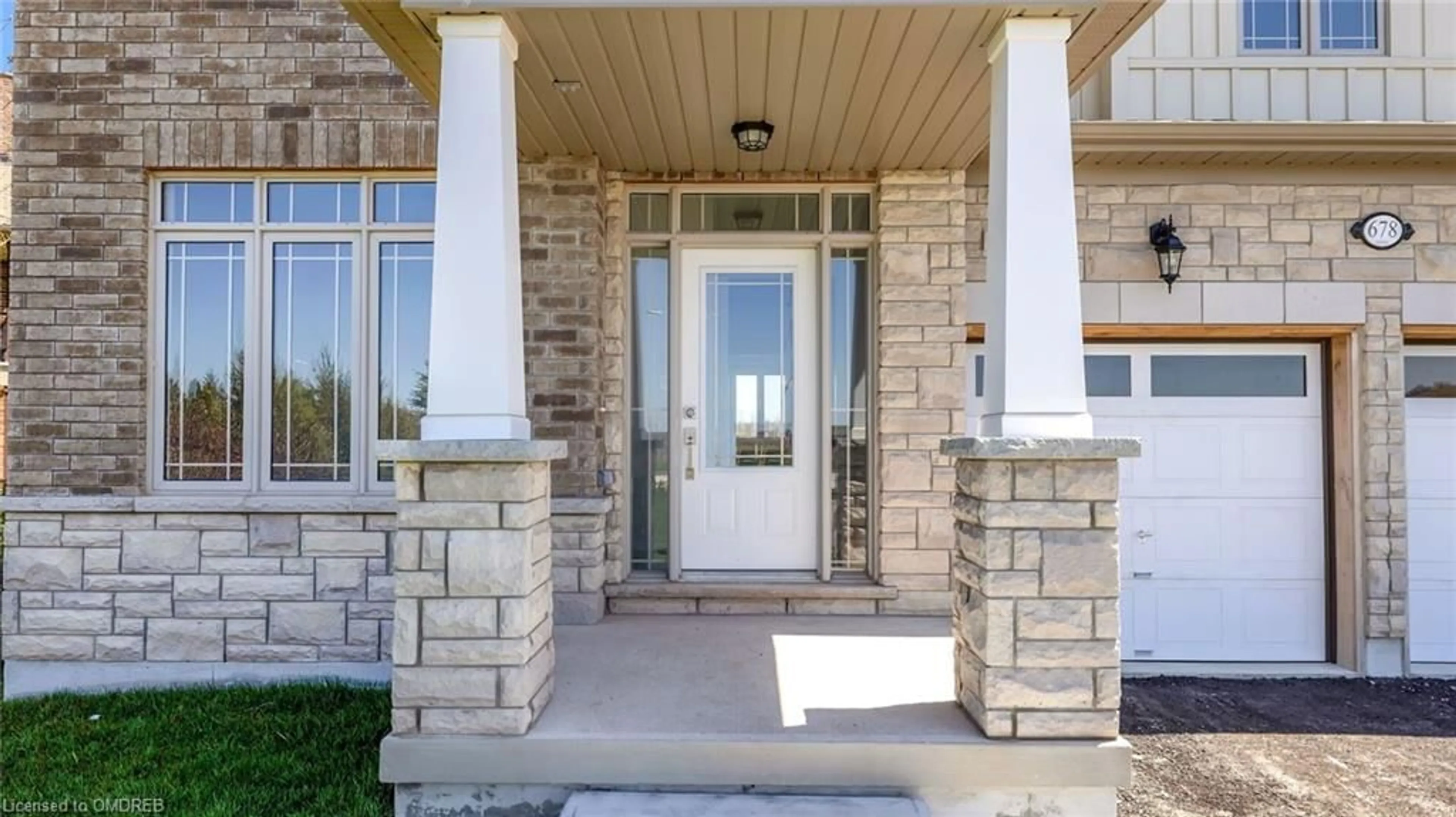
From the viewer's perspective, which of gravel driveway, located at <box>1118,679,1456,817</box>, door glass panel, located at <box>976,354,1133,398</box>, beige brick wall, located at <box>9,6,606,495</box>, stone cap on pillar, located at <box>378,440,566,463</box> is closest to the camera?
stone cap on pillar, located at <box>378,440,566,463</box>

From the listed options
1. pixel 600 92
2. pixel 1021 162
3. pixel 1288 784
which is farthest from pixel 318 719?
pixel 1288 784

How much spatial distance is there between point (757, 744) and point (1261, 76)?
191 inches

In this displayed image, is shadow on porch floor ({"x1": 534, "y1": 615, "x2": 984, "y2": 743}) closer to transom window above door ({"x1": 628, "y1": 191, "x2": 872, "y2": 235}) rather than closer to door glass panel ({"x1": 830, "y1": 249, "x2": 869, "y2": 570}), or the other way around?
door glass panel ({"x1": 830, "y1": 249, "x2": 869, "y2": 570})

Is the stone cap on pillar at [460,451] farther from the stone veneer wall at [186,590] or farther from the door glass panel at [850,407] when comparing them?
the door glass panel at [850,407]

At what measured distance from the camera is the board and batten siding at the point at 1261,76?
5180mm

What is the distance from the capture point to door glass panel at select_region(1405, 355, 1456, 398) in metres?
5.50

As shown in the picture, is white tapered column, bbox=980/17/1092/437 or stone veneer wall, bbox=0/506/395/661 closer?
white tapered column, bbox=980/17/1092/437

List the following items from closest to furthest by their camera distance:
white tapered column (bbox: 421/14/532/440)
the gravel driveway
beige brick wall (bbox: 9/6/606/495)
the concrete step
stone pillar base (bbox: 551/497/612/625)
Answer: the concrete step < white tapered column (bbox: 421/14/532/440) < the gravel driveway < stone pillar base (bbox: 551/497/612/625) < beige brick wall (bbox: 9/6/606/495)

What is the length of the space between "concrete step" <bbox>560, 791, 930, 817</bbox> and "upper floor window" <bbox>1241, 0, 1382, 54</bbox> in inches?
195

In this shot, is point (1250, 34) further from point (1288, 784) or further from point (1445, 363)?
point (1288, 784)

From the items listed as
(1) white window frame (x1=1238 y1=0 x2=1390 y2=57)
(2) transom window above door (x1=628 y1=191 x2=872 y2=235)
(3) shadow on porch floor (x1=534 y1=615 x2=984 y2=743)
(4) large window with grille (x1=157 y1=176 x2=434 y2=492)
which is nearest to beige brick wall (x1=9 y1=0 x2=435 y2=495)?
(4) large window with grille (x1=157 y1=176 x2=434 y2=492)

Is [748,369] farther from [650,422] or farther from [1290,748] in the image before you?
[1290,748]

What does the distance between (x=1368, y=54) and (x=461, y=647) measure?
5.95 meters

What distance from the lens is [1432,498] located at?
5.46m
